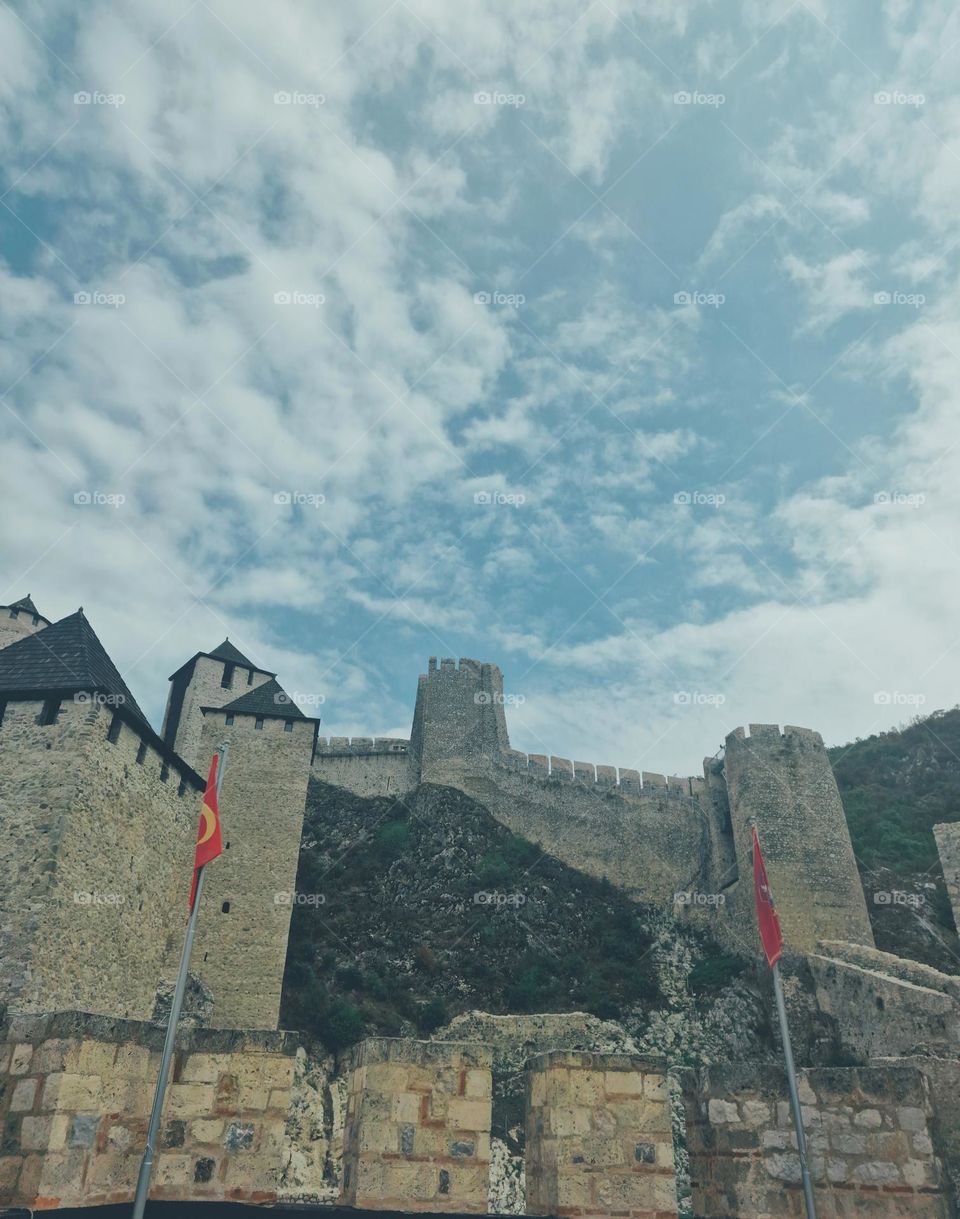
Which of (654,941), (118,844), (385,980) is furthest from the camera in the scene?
(654,941)

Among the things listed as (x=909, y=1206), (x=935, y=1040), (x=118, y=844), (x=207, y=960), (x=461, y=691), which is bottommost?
(x=909, y=1206)

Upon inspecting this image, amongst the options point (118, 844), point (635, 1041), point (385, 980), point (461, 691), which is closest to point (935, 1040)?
point (635, 1041)

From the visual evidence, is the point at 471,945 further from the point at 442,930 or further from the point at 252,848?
the point at 252,848

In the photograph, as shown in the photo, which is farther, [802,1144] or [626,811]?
[626,811]

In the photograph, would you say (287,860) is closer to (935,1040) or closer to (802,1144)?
(935,1040)

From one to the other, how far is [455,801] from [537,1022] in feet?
38.6

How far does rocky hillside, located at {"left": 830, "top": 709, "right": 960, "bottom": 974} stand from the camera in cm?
2638

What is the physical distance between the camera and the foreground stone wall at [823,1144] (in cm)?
623

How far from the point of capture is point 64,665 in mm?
18078

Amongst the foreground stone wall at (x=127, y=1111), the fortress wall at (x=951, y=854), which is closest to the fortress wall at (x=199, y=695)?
the fortress wall at (x=951, y=854)

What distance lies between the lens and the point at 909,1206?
20.1 feet

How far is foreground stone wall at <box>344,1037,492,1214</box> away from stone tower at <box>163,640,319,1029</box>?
14.8 m

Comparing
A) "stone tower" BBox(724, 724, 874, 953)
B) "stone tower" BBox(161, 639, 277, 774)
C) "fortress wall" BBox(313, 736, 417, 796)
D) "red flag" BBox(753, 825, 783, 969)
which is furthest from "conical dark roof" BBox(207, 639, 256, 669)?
"red flag" BBox(753, 825, 783, 969)

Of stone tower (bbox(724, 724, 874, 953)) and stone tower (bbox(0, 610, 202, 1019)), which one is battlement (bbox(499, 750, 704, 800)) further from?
stone tower (bbox(0, 610, 202, 1019))
